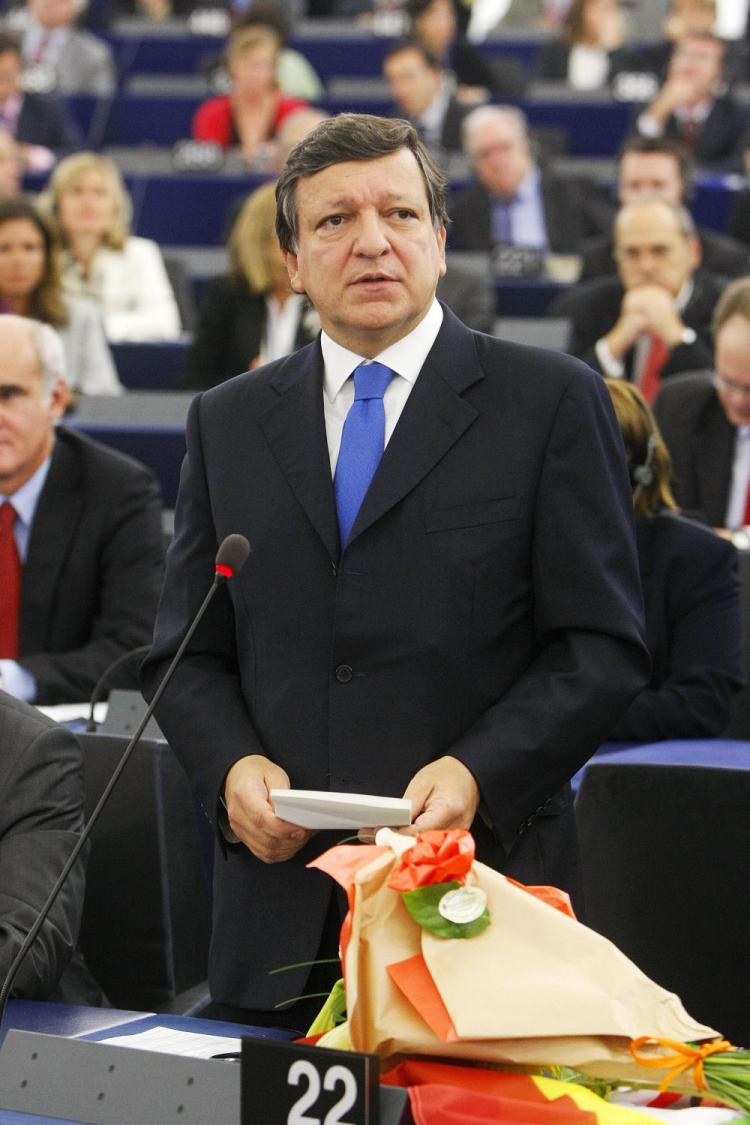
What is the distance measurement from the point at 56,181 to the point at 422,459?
5.27 meters

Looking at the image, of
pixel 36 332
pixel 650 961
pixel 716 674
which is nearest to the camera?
pixel 650 961

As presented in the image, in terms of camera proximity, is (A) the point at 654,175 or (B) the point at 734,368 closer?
(B) the point at 734,368

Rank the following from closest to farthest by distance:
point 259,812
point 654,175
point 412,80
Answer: point 259,812, point 654,175, point 412,80

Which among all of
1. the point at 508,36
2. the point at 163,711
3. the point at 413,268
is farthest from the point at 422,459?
the point at 508,36

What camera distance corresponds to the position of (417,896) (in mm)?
1376

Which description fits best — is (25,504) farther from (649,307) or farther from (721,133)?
(721,133)

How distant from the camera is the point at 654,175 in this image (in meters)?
6.27

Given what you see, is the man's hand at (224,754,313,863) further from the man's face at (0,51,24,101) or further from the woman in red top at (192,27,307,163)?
the man's face at (0,51,24,101)

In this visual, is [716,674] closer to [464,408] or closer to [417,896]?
[464,408]

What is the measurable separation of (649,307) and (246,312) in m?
1.34

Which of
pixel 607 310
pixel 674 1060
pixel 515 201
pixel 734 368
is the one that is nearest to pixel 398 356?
pixel 674 1060

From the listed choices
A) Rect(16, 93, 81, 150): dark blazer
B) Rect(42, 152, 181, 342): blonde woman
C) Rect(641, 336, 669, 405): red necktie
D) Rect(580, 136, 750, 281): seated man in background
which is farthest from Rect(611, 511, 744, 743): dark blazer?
Rect(16, 93, 81, 150): dark blazer

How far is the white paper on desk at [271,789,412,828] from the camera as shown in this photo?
1.54 metres

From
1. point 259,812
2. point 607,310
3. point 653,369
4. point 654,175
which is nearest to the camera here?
point 259,812
